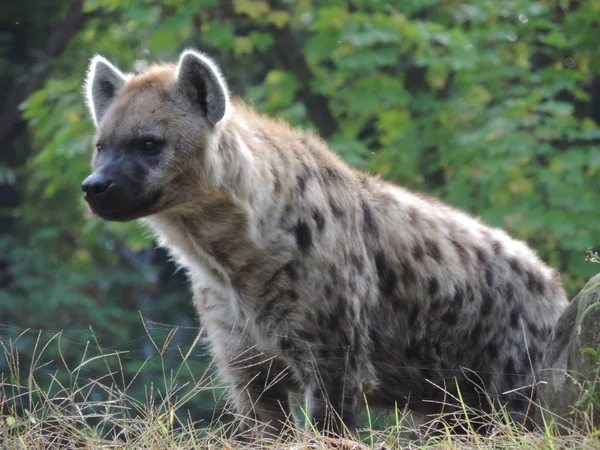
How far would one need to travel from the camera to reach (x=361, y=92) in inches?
375

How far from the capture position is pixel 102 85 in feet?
15.7

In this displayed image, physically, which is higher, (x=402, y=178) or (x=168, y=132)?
(x=168, y=132)

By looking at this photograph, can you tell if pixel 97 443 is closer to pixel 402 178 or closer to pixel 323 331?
pixel 323 331

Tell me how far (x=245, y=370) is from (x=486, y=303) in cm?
114

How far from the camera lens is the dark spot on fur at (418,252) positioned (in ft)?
16.1

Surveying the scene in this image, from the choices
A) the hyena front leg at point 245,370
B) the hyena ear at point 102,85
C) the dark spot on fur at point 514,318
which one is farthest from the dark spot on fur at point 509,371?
the hyena ear at point 102,85

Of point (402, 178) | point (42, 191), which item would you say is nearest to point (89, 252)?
point (42, 191)

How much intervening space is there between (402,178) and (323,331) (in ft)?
19.0

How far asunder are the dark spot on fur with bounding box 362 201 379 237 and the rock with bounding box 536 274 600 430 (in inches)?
35.1

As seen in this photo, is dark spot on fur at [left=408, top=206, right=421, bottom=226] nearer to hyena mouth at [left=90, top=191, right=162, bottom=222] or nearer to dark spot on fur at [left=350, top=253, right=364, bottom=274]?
dark spot on fur at [left=350, top=253, right=364, bottom=274]

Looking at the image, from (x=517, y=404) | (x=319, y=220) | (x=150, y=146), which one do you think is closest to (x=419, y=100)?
(x=517, y=404)

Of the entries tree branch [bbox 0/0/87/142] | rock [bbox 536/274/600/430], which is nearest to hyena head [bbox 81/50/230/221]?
rock [bbox 536/274/600/430]

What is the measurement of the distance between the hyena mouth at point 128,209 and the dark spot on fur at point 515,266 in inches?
67.5

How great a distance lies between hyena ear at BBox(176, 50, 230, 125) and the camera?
14.6ft
